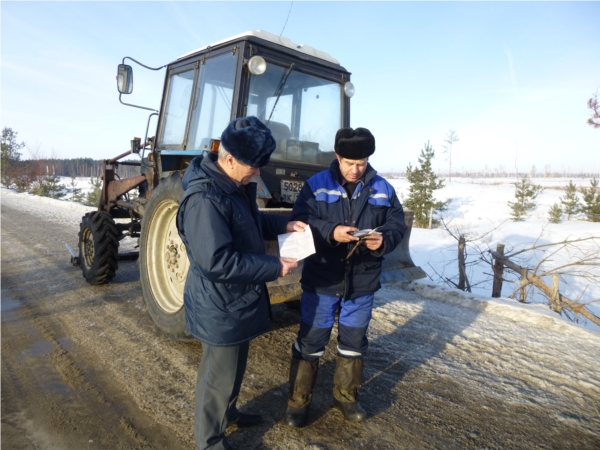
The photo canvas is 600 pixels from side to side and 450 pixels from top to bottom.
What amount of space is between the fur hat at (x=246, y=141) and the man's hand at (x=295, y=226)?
1.61 feet

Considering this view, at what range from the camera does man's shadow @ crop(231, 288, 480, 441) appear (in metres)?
2.59

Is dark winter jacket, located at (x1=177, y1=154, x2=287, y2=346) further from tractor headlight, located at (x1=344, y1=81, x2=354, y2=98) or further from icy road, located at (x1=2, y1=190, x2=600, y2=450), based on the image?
tractor headlight, located at (x1=344, y1=81, x2=354, y2=98)

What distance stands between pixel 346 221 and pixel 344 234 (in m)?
0.22

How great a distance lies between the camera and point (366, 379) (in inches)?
116

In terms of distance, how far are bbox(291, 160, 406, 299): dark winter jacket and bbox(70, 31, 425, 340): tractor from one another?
0.72m

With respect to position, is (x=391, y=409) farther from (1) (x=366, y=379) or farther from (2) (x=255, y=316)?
(2) (x=255, y=316)

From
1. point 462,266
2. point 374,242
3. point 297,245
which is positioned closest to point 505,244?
point 462,266

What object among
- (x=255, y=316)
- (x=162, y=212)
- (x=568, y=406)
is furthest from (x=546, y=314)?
(x=162, y=212)

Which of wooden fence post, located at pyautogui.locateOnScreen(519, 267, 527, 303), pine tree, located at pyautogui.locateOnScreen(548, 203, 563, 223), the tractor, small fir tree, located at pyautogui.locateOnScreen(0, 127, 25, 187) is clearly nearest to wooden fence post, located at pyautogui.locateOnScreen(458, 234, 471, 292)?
wooden fence post, located at pyautogui.locateOnScreen(519, 267, 527, 303)

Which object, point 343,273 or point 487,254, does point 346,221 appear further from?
point 487,254

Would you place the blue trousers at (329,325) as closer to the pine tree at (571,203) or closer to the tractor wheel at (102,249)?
the tractor wheel at (102,249)

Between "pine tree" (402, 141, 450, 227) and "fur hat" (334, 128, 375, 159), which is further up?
"pine tree" (402, 141, 450, 227)

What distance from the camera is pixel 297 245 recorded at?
84.3 inches

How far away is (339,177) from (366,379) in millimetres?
1504
